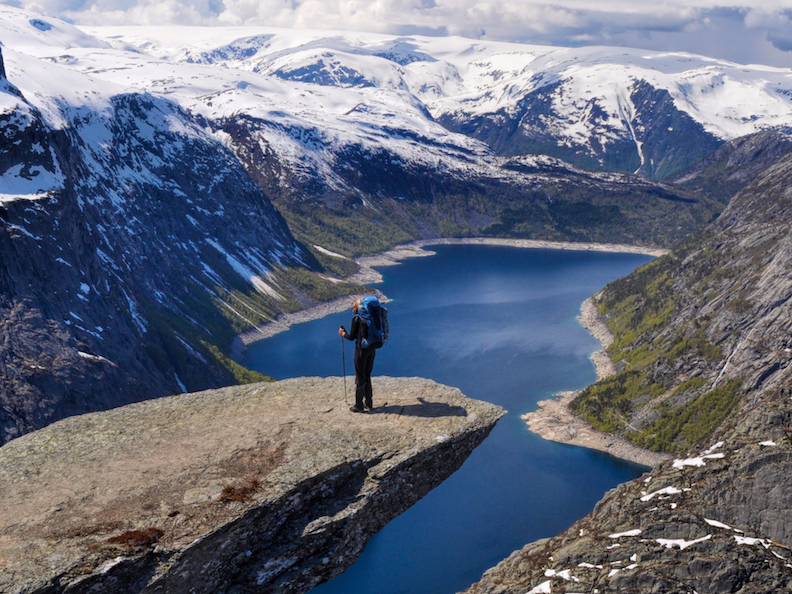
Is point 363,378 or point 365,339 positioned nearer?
point 363,378

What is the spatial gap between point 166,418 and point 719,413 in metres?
114

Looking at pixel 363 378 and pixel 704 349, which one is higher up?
pixel 363 378

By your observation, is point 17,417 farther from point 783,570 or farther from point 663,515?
point 783,570

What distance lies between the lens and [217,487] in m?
19.8

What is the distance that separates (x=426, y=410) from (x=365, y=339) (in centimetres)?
348

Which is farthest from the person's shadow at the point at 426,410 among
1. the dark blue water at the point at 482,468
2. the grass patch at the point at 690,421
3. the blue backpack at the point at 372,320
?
the grass patch at the point at 690,421

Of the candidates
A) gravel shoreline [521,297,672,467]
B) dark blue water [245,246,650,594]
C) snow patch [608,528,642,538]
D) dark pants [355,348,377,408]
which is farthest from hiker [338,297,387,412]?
gravel shoreline [521,297,672,467]

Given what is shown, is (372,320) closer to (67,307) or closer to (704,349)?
(67,307)

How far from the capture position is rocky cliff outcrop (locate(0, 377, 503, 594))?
17.4 m

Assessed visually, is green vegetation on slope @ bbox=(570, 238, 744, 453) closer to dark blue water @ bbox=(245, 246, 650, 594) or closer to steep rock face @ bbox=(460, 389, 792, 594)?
dark blue water @ bbox=(245, 246, 650, 594)

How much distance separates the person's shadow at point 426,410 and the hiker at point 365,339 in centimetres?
64

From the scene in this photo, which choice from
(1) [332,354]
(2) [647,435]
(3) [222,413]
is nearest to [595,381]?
(2) [647,435]

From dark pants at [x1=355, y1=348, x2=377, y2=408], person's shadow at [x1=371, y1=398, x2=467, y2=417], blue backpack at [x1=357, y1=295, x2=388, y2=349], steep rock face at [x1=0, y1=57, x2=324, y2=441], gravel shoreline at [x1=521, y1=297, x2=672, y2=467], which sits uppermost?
blue backpack at [x1=357, y1=295, x2=388, y2=349]

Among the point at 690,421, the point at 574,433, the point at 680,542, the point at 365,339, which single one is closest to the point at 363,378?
the point at 365,339
